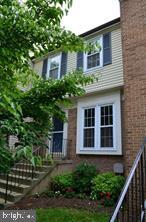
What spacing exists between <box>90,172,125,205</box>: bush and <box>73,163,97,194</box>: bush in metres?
0.34

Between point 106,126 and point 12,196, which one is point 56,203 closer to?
point 12,196

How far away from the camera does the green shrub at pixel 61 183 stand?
764 cm

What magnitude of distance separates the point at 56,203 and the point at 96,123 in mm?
4096

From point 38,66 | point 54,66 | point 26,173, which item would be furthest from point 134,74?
point 38,66

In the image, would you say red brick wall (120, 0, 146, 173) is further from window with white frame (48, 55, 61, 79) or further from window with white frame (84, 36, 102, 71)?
window with white frame (48, 55, 61, 79)

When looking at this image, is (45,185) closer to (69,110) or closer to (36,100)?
(69,110)

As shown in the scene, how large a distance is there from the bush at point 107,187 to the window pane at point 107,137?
1.69 m

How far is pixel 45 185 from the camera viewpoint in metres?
7.74

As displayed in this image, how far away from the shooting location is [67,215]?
5.10 metres

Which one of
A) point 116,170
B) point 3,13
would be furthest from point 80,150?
point 3,13

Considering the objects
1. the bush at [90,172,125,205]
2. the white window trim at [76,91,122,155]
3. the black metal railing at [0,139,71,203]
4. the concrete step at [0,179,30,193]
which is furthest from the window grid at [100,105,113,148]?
the concrete step at [0,179,30,193]

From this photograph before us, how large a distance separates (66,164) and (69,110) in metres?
2.86

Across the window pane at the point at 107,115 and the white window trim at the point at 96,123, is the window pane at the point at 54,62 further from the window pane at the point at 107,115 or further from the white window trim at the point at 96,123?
the window pane at the point at 107,115

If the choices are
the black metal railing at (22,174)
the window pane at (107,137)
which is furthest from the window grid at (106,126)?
the black metal railing at (22,174)
